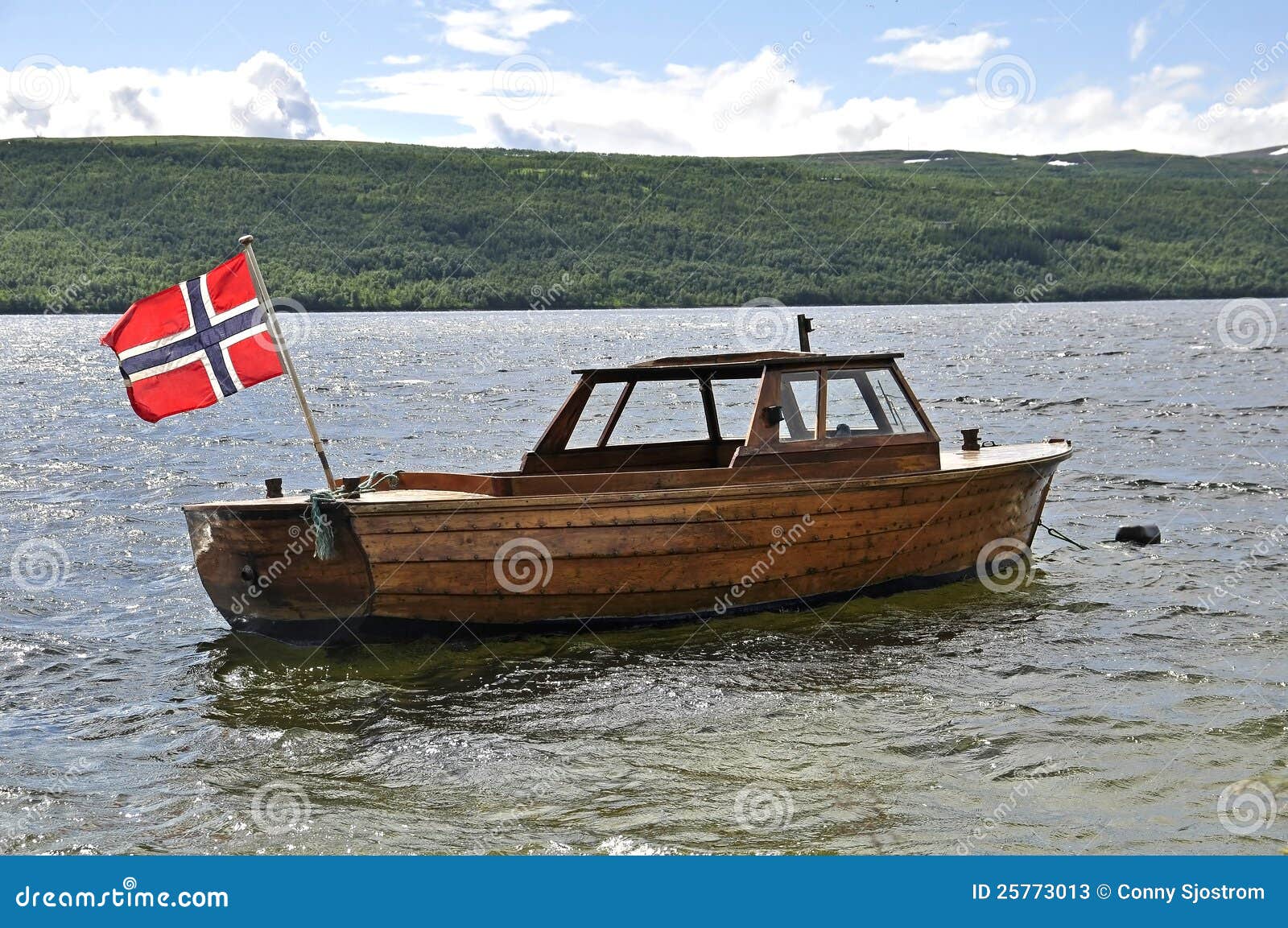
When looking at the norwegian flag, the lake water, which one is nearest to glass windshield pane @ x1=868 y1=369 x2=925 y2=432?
the lake water

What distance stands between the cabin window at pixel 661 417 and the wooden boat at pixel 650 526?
10.3 metres

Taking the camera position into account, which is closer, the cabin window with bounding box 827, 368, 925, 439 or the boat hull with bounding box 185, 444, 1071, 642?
the boat hull with bounding box 185, 444, 1071, 642

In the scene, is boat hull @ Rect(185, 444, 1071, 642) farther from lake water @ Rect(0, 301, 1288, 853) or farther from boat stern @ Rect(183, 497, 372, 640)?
lake water @ Rect(0, 301, 1288, 853)

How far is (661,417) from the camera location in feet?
105

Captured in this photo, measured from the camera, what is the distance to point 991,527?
1262 centimetres

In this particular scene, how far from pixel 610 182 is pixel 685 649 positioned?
177528 mm

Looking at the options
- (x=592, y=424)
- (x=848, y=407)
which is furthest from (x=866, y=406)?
(x=592, y=424)

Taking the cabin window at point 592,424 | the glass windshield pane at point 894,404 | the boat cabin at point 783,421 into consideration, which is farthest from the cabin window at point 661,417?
the glass windshield pane at point 894,404

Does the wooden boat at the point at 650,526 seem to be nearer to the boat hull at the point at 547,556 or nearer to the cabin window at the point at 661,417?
the boat hull at the point at 547,556

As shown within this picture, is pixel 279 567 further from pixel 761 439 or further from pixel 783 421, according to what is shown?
pixel 783 421

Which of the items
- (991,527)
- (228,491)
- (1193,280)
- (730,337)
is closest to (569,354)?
(730,337)

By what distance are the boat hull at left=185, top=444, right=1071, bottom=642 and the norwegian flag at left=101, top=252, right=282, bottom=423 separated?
1.08 m

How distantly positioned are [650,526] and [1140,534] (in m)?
7.37

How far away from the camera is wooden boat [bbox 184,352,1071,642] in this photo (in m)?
10.2
